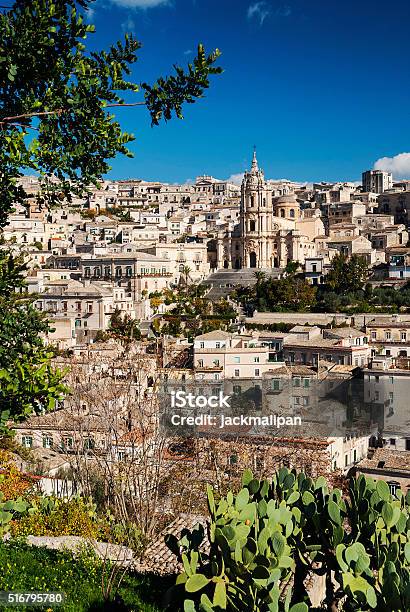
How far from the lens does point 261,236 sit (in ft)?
197

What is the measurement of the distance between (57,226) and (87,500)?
2322 inches

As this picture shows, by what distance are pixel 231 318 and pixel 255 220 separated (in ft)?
76.0

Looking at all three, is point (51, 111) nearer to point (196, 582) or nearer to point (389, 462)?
point (196, 582)

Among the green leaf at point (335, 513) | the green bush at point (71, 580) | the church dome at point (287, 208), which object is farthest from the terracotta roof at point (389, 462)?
the church dome at point (287, 208)

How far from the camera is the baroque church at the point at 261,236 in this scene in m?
58.9

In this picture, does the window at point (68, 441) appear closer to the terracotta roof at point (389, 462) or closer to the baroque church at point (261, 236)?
the terracotta roof at point (389, 462)

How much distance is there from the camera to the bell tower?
5994 centimetres

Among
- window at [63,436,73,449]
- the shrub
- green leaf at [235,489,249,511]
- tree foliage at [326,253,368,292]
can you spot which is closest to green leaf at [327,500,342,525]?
green leaf at [235,489,249,511]

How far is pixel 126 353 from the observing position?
2080 cm

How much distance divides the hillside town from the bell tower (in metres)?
0.13

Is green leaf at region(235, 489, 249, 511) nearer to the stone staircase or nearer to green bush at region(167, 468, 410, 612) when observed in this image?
green bush at region(167, 468, 410, 612)

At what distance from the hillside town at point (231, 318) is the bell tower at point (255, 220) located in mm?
134

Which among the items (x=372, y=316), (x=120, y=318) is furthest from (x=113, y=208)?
(x=372, y=316)

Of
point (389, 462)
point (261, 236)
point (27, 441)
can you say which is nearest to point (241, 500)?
point (389, 462)
